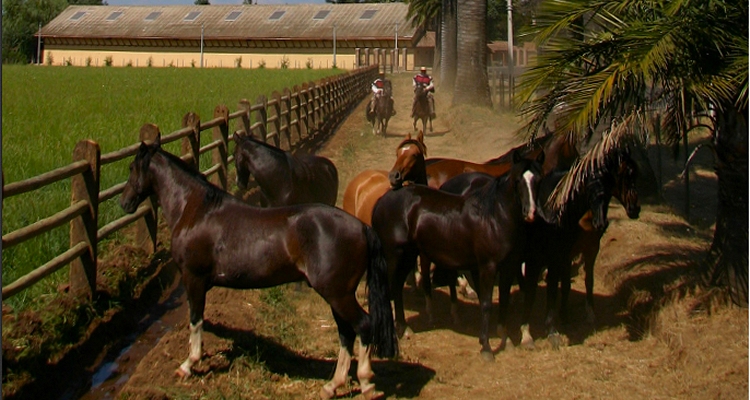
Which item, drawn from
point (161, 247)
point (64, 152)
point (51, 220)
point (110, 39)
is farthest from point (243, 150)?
point (110, 39)

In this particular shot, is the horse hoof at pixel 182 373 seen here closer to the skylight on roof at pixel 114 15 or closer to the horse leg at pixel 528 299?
the horse leg at pixel 528 299

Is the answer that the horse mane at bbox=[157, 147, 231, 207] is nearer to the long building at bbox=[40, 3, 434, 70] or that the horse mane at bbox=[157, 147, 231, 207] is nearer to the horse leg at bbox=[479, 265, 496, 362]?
the horse leg at bbox=[479, 265, 496, 362]

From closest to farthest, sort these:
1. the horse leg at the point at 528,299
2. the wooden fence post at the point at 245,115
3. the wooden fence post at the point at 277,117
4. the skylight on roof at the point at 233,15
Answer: the horse leg at the point at 528,299, the wooden fence post at the point at 245,115, the wooden fence post at the point at 277,117, the skylight on roof at the point at 233,15

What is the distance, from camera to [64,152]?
12805 millimetres

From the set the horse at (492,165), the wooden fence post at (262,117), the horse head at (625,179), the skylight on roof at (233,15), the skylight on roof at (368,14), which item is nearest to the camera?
the horse head at (625,179)

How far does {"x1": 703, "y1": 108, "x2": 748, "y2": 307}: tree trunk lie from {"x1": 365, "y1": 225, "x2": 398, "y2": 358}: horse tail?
142 inches

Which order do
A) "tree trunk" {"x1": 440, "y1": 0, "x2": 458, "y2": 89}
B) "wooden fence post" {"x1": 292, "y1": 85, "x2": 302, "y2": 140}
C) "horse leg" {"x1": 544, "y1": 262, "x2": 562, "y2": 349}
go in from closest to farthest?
"horse leg" {"x1": 544, "y1": 262, "x2": 562, "y2": 349}
"wooden fence post" {"x1": 292, "y1": 85, "x2": 302, "y2": 140}
"tree trunk" {"x1": 440, "y1": 0, "x2": 458, "y2": 89}

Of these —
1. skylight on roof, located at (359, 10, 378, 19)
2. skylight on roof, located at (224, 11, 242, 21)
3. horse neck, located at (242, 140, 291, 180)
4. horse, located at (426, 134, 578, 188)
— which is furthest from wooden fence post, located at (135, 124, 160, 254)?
skylight on roof, located at (224, 11, 242, 21)

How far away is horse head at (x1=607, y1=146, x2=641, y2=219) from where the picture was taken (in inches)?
307

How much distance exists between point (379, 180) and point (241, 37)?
208 ft

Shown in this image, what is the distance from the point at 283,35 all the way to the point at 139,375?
66.3 m

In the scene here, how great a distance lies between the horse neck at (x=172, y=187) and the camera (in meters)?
6.79

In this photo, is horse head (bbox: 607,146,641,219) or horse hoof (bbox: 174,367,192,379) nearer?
horse hoof (bbox: 174,367,192,379)

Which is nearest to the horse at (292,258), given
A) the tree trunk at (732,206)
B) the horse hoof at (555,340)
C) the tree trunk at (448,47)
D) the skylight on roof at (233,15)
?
the horse hoof at (555,340)
